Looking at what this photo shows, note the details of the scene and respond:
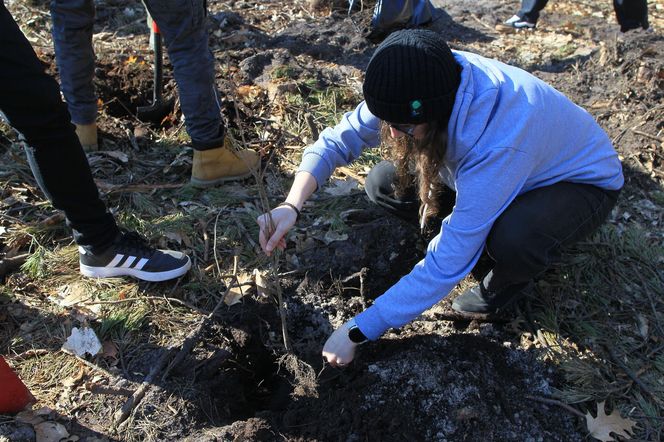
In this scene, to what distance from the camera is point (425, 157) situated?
1.98 meters

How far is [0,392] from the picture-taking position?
6.73 feet

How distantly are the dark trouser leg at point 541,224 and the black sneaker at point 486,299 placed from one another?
6.4 inches

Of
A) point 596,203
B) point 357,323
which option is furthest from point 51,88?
point 596,203

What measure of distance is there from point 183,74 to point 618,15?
4.18 meters

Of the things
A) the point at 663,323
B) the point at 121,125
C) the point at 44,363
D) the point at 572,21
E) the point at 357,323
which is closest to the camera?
the point at 357,323

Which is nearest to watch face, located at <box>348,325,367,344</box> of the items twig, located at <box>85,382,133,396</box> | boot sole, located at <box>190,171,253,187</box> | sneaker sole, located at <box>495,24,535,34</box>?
twig, located at <box>85,382,133,396</box>

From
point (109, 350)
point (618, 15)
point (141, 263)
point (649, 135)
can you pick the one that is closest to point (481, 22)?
point (618, 15)

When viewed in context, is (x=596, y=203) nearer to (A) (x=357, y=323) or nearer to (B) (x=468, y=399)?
(B) (x=468, y=399)

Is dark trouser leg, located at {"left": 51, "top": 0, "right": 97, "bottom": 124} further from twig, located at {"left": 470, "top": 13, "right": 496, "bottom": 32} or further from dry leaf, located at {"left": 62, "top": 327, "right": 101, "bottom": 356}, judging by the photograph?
twig, located at {"left": 470, "top": 13, "right": 496, "bottom": 32}

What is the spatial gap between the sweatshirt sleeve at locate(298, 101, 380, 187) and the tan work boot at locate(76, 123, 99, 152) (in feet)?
6.01

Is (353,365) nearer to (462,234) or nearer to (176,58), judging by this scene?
(462,234)

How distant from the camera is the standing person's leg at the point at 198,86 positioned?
2811 millimetres

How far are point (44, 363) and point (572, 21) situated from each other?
5430mm

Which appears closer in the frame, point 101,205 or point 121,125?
point 101,205
